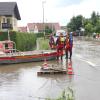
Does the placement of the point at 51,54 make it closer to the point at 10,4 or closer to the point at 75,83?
the point at 75,83

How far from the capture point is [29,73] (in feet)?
61.2

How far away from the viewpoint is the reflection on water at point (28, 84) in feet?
41.3

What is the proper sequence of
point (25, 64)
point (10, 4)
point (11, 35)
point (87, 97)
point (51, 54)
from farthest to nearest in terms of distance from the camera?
point (10, 4)
point (11, 35)
point (51, 54)
point (25, 64)
point (87, 97)

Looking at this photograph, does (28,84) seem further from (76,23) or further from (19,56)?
(76,23)

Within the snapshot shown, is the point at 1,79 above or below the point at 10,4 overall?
below

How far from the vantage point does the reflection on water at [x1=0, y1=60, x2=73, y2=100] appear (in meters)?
12.6

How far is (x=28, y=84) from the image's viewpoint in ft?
49.4

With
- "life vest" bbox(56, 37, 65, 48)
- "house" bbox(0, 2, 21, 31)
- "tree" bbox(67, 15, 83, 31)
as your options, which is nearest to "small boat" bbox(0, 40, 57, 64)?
"life vest" bbox(56, 37, 65, 48)

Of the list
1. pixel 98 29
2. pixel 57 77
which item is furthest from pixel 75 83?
pixel 98 29

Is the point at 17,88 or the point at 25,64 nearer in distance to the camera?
the point at 17,88

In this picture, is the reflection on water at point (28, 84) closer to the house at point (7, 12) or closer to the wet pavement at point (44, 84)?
the wet pavement at point (44, 84)

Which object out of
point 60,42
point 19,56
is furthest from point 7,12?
point 19,56

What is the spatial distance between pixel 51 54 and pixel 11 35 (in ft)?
19.2

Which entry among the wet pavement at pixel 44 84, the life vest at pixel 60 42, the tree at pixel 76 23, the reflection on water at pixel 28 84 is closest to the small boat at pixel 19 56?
the life vest at pixel 60 42
